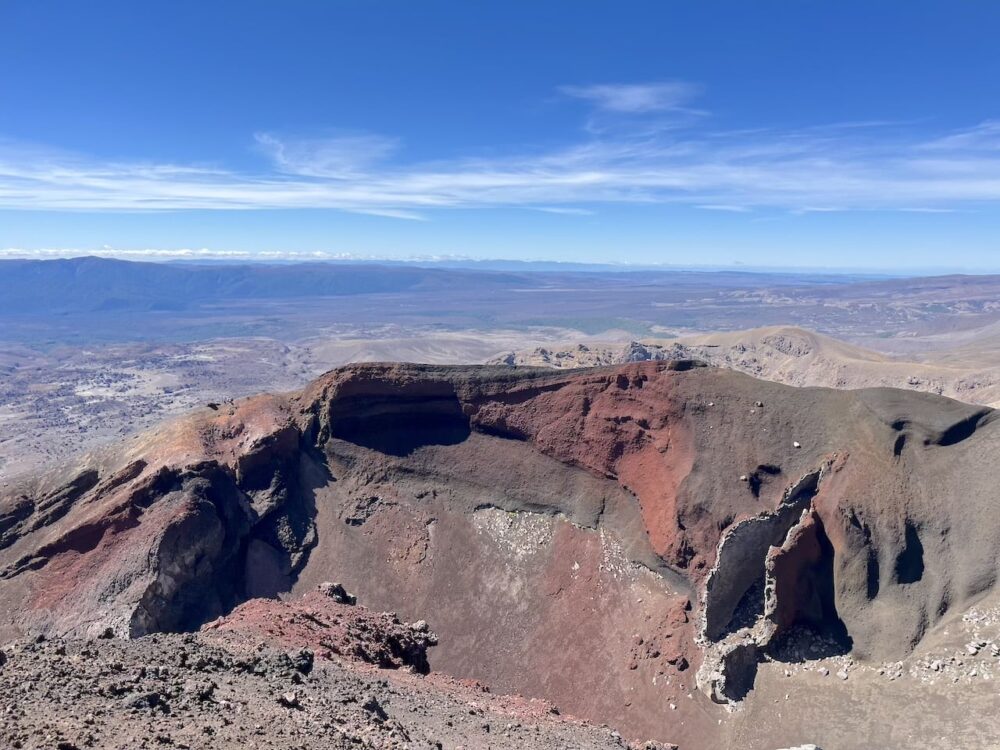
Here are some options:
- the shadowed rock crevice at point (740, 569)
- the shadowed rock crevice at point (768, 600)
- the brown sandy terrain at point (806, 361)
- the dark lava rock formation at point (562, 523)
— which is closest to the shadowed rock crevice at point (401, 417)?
the dark lava rock formation at point (562, 523)

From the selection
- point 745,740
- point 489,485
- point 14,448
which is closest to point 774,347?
point 489,485

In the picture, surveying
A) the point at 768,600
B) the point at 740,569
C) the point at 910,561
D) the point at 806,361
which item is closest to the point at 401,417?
the point at 740,569

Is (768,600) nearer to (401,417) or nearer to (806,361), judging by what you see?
(401,417)

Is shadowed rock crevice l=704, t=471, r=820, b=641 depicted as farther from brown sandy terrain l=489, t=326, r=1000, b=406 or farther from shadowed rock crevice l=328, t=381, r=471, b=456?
brown sandy terrain l=489, t=326, r=1000, b=406

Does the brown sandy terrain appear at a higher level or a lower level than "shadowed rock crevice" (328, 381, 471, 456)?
lower

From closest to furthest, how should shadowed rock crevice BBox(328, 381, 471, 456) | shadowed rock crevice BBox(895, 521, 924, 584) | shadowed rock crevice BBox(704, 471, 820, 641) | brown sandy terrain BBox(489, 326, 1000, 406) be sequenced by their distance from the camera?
shadowed rock crevice BBox(895, 521, 924, 584)
shadowed rock crevice BBox(704, 471, 820, 641)
shadowed rock crevice BBox(328, 381, 471, 456)
brown sandy terrain BBox(489, 326, 1000, 406)

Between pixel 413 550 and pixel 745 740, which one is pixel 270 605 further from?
pixel 745 740

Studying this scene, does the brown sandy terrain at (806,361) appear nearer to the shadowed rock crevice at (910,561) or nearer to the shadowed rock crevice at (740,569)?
the shadowed rock crevice at (910,561)

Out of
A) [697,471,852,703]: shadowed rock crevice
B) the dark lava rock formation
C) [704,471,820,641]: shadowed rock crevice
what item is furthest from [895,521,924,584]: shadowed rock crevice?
[704,471,820,641]: shadowed rock crevice
